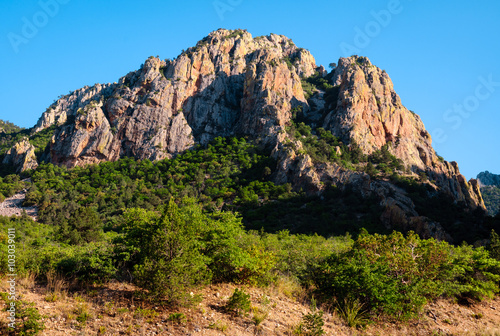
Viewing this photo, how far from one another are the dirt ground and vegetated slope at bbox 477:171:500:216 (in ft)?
239

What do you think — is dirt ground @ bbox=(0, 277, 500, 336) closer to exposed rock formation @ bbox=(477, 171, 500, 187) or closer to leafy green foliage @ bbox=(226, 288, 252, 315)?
leafy green foliage @ bbox=(226, 288, 252, 315)

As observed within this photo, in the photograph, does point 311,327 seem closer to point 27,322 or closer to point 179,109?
point 27,322

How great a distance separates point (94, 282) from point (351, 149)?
65150mm

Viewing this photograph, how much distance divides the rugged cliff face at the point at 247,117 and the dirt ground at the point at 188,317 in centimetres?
4682

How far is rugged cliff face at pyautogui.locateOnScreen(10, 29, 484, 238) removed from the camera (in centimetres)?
6919

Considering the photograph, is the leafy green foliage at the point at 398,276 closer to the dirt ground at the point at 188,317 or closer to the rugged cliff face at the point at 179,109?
the dirt ground at the point at 188,317

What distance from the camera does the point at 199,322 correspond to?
25.1 ft

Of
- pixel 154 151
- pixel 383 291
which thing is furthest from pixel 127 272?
pixel 154 151

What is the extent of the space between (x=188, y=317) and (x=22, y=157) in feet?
306

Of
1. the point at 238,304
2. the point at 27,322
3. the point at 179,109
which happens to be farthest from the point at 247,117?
the point at 27,322

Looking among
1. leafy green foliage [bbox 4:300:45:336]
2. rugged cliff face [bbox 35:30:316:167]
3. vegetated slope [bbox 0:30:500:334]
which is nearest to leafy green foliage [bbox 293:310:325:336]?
vegetated slope [bbox 0:30:500:334]

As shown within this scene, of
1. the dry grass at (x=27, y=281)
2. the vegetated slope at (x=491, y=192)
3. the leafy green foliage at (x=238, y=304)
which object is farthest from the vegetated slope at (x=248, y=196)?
the vegetated slope at (x=491, y=192)

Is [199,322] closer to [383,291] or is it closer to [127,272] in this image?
[127,272]

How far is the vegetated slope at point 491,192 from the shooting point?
319 feet
